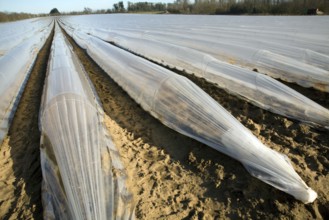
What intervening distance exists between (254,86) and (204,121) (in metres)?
1.80

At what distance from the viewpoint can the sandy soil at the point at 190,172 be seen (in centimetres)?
273

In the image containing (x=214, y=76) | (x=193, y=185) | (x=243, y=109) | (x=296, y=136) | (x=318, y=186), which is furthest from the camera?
(x=214, y=76)

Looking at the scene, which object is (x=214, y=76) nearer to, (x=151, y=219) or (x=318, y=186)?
(x=318, y=186)

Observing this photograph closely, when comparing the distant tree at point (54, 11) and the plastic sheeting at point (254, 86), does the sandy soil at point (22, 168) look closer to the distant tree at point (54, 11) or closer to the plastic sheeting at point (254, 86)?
the plastic sheeting at point (254, 86)

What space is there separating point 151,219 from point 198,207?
509mm

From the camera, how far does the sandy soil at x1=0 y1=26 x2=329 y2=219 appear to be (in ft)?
8.96

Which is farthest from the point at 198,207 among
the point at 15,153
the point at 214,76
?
the point at 214,76

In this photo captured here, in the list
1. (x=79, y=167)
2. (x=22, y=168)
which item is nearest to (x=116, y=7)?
(x=22, y=168)

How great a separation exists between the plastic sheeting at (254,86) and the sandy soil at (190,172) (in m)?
0.17

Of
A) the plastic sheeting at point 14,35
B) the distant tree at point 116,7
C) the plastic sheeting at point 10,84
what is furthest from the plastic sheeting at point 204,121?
the distant tree at point 116,7

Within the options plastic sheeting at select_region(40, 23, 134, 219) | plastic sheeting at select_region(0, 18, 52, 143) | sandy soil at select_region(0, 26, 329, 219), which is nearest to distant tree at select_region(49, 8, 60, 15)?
plastic sheeting at select_region(0, 18, 52, 143)

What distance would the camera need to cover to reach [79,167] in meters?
2.78

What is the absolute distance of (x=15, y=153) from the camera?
13.4ft

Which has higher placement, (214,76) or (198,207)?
(214,76)
